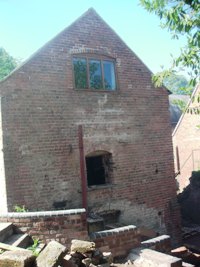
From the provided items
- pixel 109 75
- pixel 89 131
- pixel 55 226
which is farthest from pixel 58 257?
pixel 109 75

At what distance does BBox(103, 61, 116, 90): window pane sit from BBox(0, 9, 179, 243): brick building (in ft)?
0.11

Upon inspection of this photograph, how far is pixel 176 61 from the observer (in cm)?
564

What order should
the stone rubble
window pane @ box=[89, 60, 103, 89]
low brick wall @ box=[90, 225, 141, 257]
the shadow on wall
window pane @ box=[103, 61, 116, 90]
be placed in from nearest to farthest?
1. the stone rubble
2. low brick wall @ box=[90, 225, 141, 257]
3. window pane @ box=[89, 60, 103, 89]
4. window pane @ box=[103, 61, 116, 90]
5. the shadow on wall

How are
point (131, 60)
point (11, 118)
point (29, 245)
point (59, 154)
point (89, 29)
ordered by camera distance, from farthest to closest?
point (131, 60) → point (89, 29) → point (59, 154) → point (11, 118) → point (29, 245)

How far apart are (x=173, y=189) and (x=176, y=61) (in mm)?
6823

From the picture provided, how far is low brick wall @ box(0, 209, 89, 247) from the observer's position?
20.5ft

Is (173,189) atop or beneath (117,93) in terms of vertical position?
beneath

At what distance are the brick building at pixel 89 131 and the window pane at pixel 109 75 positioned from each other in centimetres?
3

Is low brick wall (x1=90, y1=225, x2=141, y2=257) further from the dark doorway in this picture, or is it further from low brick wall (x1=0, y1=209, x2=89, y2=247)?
Result: the dark doorway

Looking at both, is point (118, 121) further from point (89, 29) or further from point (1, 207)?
point (1, 207)

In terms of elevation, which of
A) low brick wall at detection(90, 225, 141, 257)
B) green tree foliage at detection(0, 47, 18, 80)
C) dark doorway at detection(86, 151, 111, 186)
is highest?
green tree foliage at detection(0, 47, 18, 80)

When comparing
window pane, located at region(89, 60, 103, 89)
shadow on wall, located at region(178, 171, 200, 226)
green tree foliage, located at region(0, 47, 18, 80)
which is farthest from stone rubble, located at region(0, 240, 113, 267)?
green tree foliage, located at region(0, 47, 18, 80)

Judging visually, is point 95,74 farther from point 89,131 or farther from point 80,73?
point 89,131

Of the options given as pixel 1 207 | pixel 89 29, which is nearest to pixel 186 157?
pixel 89 29
